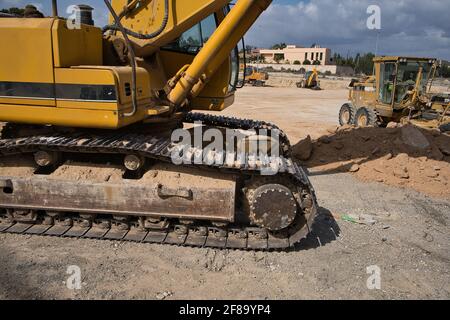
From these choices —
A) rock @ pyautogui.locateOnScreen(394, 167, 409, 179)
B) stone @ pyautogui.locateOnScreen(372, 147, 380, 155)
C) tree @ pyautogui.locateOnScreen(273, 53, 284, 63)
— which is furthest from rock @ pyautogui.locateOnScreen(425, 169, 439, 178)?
tree @ pyautogui.locateOnScreen(273, 53, 284, 63)

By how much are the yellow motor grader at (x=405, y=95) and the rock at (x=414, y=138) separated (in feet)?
11.2

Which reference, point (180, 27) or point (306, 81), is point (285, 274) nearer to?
point (180, 27)

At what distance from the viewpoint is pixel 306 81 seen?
1352 inches

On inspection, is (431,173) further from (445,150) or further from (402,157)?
(445,150)

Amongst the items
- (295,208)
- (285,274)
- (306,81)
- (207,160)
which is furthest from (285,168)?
(306,81)

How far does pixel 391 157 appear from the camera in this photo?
7.45 meters

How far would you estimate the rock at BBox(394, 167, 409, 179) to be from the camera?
6.97 metres

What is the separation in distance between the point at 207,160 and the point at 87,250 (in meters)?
1.71

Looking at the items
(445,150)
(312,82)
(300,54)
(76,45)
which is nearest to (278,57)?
(300,54)

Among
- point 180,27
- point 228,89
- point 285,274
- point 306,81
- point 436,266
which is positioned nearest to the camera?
point 285,274

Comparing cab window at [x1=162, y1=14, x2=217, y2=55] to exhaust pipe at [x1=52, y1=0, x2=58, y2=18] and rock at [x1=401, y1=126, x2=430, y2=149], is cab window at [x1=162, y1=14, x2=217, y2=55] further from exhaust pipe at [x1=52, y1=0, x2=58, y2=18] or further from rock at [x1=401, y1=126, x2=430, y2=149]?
rock at [x1=401, y1=126, x2=430, y2=149]

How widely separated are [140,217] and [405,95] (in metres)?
10.2

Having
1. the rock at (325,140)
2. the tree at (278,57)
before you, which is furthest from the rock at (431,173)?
the tree at (278,57)

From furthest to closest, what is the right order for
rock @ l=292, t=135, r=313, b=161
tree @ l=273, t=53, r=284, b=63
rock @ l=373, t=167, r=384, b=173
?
tree @ l=273, t=53, r=284, b=63 → rock @ l=292, t=135, r=313, b=161 → rock @ l=373, t=167, r=384, b=173
